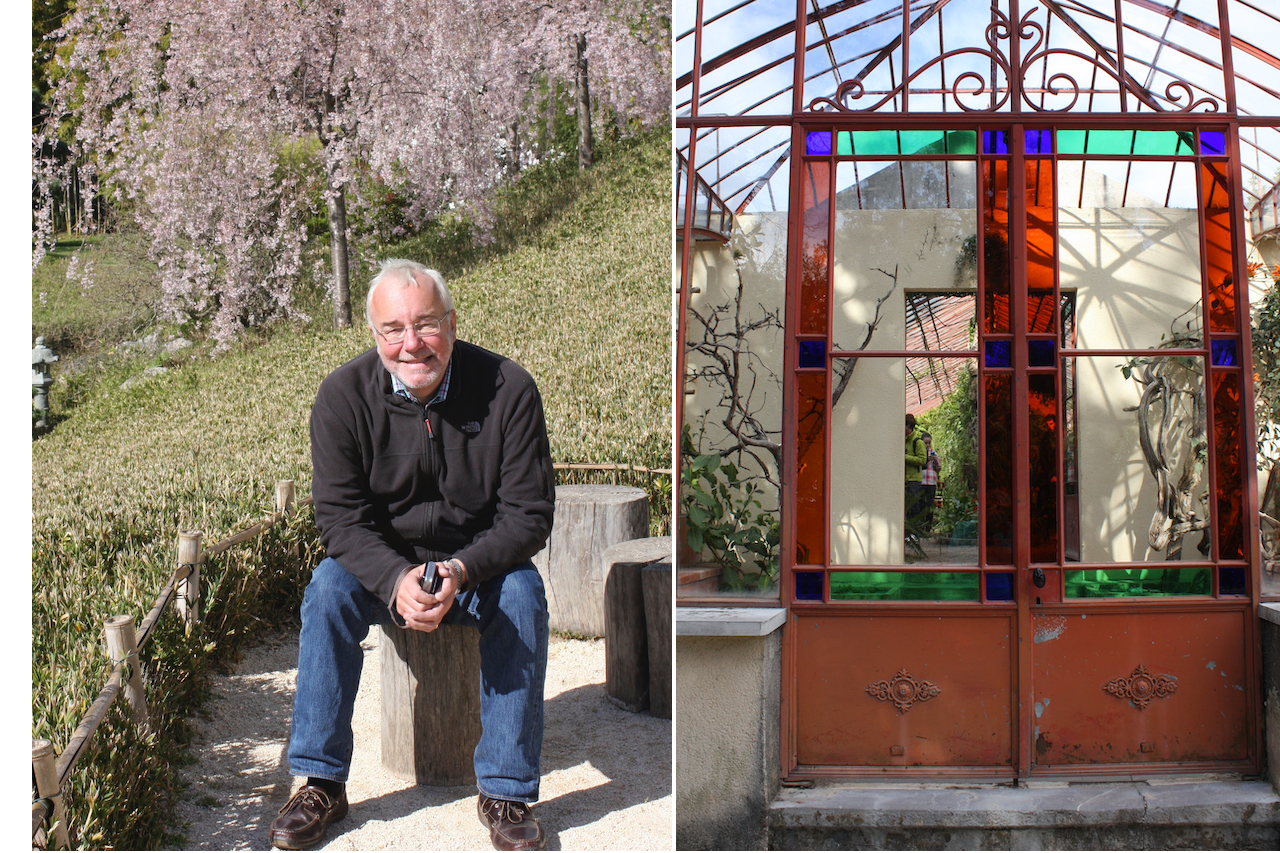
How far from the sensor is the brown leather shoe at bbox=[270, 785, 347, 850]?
2484mm

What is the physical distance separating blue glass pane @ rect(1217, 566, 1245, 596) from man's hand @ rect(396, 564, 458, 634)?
9.35 ft

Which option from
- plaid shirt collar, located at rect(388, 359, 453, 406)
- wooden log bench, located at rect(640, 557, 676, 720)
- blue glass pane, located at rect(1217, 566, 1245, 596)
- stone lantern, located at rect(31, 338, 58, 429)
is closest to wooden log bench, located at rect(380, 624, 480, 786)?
plaid shirt collar, located at rect(388, 359, 453, 406)

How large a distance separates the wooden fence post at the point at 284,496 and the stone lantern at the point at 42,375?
931mm

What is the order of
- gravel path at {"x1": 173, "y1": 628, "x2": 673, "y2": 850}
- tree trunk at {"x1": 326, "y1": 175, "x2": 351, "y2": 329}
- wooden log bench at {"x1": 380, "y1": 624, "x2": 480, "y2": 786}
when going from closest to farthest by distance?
gravel path at {"x1": 173, "y1": 628, "x2": 673, "y2": 850} < wooden log bench at {"x1": 380, "y1": 624, "x2": 480, "y2": 786} < tree trunk at {"x1": 326, "y1": 175, "x2": 351, "y2": 329}

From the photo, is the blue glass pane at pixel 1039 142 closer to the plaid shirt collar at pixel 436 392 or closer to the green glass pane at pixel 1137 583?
the green glass pane at pixel 1137 583

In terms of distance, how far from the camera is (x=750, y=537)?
10.9 ft

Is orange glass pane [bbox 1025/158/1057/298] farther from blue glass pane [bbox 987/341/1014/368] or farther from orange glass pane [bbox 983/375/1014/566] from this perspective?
orange glass pane [bbox 983/375/1014/566]

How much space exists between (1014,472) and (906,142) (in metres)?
1.31

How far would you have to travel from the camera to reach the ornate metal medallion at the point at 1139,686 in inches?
130

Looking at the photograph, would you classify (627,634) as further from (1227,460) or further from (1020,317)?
(1227,460)

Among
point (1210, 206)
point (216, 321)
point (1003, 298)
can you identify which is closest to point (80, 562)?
point (216, 321)

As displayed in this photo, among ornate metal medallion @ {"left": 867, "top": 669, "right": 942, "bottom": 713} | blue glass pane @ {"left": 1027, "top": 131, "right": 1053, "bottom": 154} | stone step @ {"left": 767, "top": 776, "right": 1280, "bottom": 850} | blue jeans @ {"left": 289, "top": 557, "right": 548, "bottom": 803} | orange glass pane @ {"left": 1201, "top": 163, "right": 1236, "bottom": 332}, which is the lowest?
stone step @ {"left": 767, "top": 776, "right": 1280, "bottom": 850}

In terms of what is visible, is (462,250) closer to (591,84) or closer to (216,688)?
(591,84)

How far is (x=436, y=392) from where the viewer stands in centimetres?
276
